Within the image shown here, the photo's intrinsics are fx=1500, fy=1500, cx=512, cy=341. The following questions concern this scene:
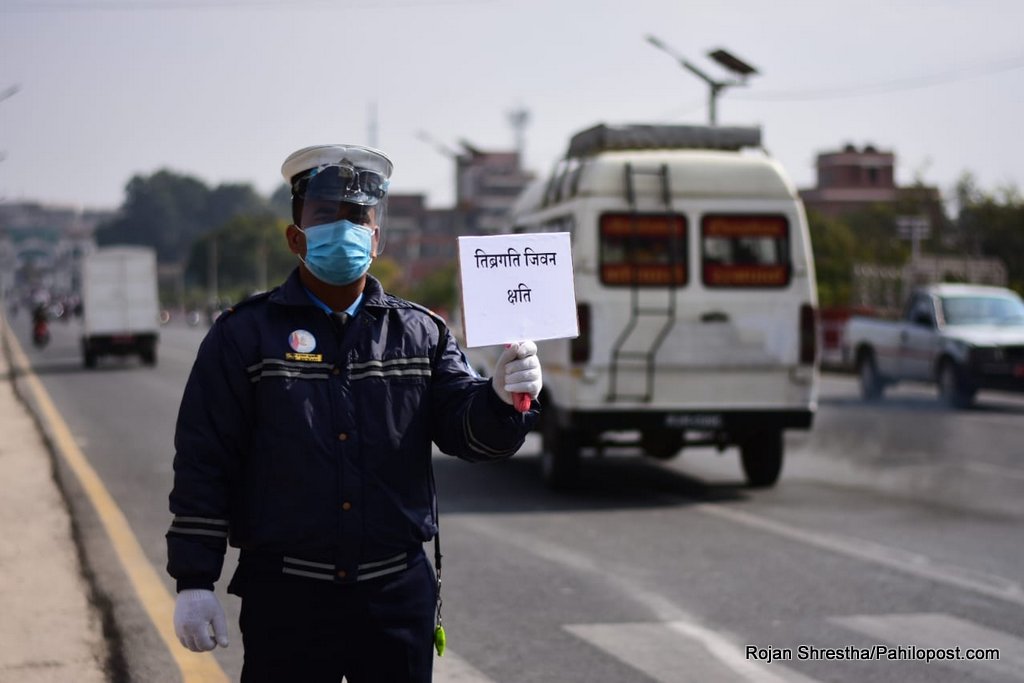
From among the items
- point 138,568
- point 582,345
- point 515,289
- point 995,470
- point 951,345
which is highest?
point 515,289

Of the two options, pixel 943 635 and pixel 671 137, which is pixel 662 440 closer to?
pixel 671 137

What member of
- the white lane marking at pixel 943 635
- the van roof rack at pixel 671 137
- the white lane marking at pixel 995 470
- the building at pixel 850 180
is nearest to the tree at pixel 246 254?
the building at pixel 850 180

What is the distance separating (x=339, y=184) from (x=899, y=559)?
6.35 m

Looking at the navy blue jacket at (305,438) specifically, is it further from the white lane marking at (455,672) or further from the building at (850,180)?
the building at (850,180)

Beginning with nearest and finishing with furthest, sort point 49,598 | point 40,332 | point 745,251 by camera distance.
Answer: point 49,598 < point 745,251 < point 40,332

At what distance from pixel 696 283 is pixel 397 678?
8.86m

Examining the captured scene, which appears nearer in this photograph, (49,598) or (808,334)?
(49,598)

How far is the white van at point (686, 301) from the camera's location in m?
11.8

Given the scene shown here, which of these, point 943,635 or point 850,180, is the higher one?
point 850,180

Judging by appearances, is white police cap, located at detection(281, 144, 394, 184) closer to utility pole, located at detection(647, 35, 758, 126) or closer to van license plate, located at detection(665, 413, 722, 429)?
van license plate, located at detection(665, 413, 722, 429)

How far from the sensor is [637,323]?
1191 centimetres

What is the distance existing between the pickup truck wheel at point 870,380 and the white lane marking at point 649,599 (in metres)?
15.6

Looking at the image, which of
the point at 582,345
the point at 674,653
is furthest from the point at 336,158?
the point at 582,345

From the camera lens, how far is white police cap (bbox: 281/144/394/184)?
357cm
